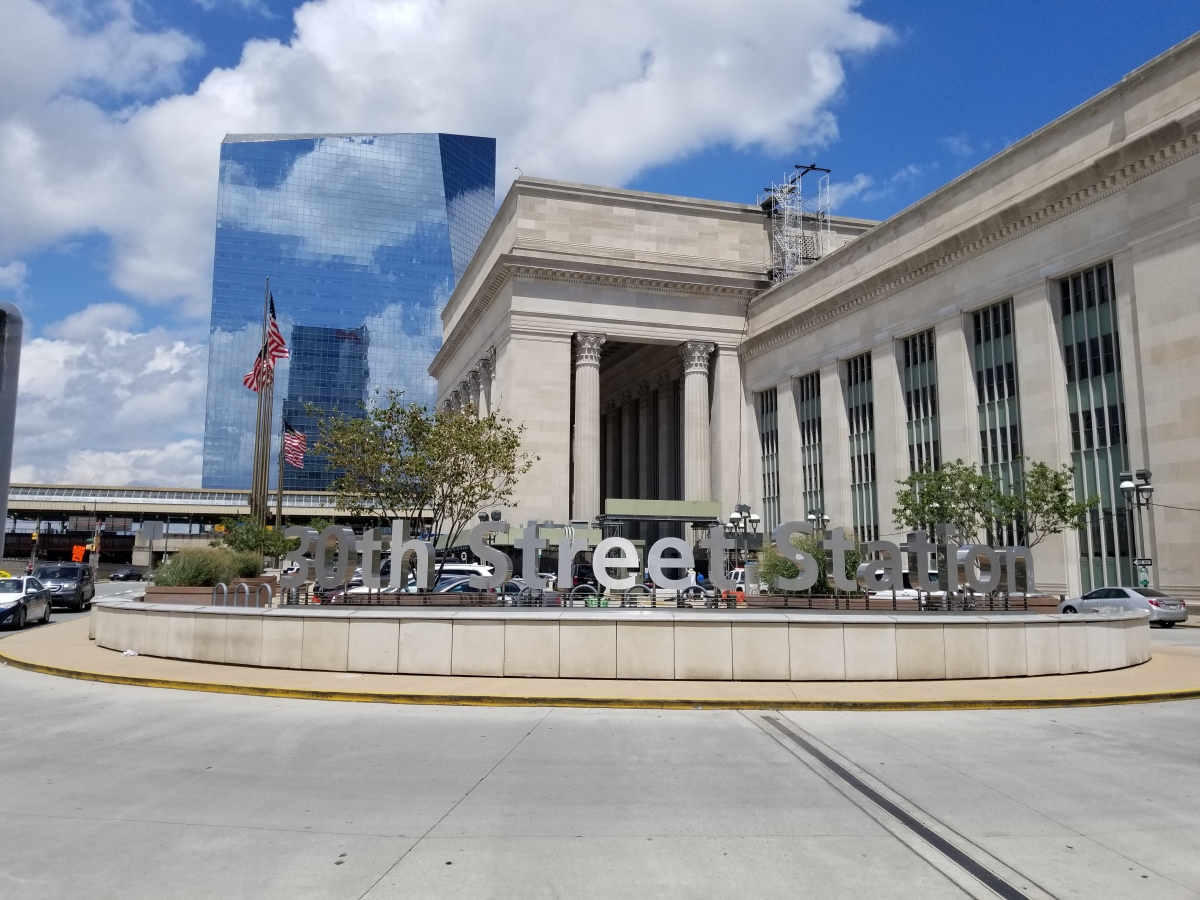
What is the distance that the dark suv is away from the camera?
35156 millimetres

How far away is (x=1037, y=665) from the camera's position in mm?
16281

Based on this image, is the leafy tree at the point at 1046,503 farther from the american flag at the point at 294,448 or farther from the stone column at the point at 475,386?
the stone column at the point at 475,386

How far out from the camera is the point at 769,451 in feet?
196

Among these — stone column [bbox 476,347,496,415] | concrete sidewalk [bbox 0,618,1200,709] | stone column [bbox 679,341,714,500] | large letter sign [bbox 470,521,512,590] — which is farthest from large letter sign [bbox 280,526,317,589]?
stone column [bbox 476,347,496,415]

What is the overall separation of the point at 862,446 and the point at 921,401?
17.7 ft

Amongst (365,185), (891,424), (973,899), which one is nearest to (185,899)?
(973,899)

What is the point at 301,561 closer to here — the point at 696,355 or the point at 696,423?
the point at 696,423

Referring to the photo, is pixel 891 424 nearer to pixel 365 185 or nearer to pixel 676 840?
pixel 676 840

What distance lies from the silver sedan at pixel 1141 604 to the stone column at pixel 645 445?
145ft

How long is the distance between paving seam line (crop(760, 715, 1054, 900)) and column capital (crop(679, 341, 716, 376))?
5128 centimetres

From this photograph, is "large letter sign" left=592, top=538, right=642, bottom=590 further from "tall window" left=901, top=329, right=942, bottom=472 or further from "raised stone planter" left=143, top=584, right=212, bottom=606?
"tall window" left=901, top=329, right=942, bottom=472

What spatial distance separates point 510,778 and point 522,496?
46.5m

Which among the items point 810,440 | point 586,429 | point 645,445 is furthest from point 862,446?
point 645,445

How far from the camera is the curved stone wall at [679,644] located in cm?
1554
